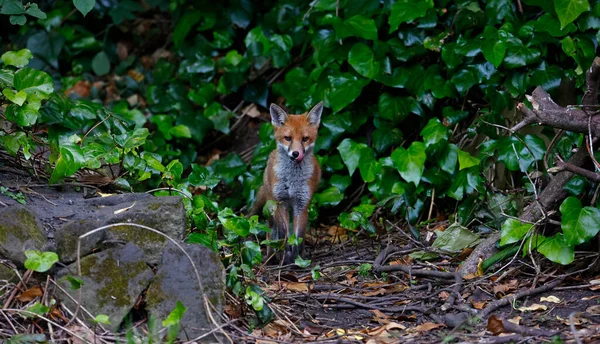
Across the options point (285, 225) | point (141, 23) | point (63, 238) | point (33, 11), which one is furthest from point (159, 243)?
point (141, 23)

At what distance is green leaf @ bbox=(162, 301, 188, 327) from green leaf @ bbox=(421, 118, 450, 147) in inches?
152

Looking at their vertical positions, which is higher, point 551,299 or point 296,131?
point 296,131

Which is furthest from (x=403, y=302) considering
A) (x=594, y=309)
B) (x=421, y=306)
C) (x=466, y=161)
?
(x=466, y=161)

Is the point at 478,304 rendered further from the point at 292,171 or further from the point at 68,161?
the point at 68,161

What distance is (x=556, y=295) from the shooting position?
17.7 ft

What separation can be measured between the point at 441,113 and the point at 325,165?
1.46 metres

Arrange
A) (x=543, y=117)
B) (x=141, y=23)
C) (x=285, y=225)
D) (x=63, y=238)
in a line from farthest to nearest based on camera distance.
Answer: (x=141, y=23) < (x=285, y=225) < (x=543, y=117) < (x=63, y=238)

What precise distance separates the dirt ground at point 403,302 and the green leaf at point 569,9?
240 cm

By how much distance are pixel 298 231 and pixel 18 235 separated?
10.8 feet

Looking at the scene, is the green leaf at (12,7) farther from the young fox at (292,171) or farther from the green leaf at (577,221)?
the green leaf at (577,221)

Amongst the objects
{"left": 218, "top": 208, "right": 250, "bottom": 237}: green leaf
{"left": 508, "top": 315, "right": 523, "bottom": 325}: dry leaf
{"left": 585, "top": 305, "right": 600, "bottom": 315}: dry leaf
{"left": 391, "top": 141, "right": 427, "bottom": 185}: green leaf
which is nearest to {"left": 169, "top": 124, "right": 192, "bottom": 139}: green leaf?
{"left": 391, "top": 141, "right": 427, "bottom": 185}: green leaf

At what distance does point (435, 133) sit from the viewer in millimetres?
7352

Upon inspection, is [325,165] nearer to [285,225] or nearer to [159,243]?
Answer: [285,225]

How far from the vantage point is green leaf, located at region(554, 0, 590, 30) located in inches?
265
